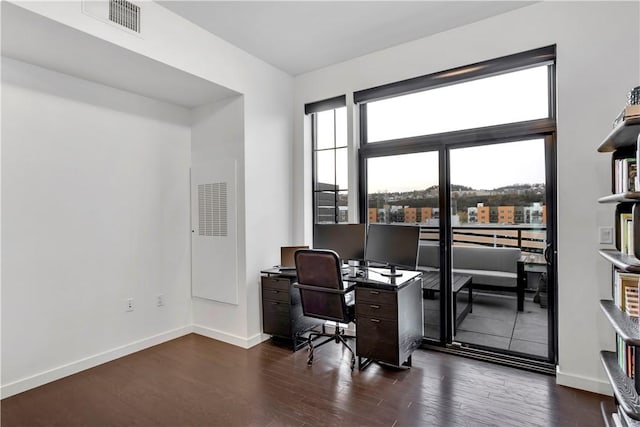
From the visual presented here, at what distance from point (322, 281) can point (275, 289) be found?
0.75 metres

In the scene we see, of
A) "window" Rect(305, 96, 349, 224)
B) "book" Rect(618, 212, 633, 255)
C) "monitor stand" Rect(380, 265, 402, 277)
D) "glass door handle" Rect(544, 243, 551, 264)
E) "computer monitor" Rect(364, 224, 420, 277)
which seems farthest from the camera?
"window" Rect(305, 96, 349, 224)

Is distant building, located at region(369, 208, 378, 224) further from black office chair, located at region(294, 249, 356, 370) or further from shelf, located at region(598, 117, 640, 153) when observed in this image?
shelf, located at region(598, 117, 640, 153)

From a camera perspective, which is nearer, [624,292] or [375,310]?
[624,292]

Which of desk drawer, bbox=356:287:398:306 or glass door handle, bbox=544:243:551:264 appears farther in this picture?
glass door handle, bbox=544:243:551:264

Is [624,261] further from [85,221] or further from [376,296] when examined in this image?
[85,221]

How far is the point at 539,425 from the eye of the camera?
2.21 metres

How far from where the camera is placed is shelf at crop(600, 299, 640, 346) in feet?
5.43

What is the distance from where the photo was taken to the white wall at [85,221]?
2.72 metres

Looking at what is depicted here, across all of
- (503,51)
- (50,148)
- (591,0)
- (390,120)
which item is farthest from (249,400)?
(591,0)

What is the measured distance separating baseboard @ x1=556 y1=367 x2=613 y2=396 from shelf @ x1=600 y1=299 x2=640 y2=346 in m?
0.76

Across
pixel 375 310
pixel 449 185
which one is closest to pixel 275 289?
pixel 375 310

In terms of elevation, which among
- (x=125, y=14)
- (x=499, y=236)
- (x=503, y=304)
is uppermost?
(x=125, y=14)

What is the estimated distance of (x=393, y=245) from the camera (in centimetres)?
322

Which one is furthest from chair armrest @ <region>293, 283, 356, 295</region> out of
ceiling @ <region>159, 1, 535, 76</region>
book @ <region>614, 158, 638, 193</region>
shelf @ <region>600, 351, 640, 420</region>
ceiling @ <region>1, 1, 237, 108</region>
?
ceiling @ <region>159, 1, 535, 76</region>
